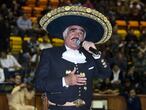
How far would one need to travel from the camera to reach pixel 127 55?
13.6 m

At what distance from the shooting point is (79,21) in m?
4.24

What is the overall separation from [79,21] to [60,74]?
45cm

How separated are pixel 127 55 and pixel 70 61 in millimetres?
Answer: 9494

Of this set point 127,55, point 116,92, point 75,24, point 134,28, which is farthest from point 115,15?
point 75,24

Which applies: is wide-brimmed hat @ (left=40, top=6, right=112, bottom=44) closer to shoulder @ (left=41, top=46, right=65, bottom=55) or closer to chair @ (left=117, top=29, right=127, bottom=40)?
shoulder @ (left=41, top=46, right=65, bottom=55)

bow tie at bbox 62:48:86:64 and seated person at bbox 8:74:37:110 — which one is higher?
bow tie at bbox 62:48:86:64

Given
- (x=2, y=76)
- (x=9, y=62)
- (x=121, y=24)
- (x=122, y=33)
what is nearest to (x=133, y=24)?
(x=121, y=24)

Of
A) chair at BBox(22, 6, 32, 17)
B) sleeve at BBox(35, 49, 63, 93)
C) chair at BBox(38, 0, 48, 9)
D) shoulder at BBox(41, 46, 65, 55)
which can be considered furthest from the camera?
chair at BBox(38, 0, 48, 9)

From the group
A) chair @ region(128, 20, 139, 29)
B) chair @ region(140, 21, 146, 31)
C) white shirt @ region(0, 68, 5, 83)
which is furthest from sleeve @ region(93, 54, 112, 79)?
chair @ region(140, 21, 146, 31)

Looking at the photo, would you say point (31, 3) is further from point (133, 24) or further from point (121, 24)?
point (133, 24)

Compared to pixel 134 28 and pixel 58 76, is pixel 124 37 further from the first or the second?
pixel 58 76

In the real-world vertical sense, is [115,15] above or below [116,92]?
above

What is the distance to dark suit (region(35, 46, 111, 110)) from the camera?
159 inches

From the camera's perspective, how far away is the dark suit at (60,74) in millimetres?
4027
